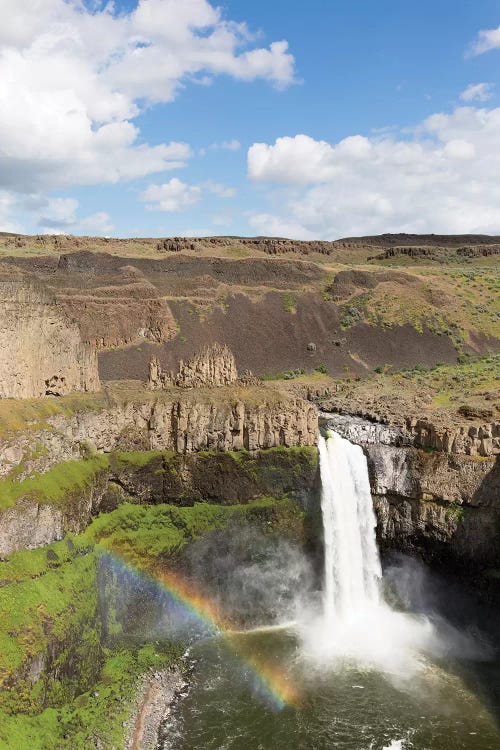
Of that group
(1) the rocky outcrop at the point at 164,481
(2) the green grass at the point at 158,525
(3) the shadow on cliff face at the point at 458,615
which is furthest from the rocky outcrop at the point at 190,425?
(3) the shadow on cliff face at the point at 458,615

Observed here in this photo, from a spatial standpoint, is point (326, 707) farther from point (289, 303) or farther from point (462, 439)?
point (289, 303)

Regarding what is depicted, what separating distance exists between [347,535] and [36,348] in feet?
70.3

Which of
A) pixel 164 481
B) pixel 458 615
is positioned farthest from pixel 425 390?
pixel 164 481

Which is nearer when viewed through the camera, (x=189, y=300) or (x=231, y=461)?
(x=231, y=461)

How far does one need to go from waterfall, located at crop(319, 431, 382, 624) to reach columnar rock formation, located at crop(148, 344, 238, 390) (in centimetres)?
917

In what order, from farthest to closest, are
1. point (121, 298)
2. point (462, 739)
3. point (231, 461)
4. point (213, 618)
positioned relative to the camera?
point (121, 298) → point (231, 461) → point (213, 618) → point (462, 739)

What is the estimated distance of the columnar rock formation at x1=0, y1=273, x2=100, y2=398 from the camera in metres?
32.3

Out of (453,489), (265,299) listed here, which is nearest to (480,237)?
(265,299)

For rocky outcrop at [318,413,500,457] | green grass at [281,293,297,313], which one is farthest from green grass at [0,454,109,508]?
green grass at [281,293,297,313]

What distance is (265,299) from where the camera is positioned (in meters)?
84.9

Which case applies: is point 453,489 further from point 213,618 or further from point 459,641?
point 213,618

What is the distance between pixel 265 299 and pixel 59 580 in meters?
61.7

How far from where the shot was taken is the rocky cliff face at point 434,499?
3491 centimetres

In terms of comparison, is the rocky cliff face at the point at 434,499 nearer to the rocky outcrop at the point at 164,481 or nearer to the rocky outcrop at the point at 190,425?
the rocky outcrop at the point at 164,481
